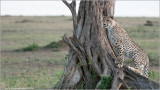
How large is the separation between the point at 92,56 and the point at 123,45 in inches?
26.5

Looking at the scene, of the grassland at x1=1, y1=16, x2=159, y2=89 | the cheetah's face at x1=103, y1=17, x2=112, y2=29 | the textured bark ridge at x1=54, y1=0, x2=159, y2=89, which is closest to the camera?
the textured bark ridge at x1=54, y1=0, x2=159, y2=89

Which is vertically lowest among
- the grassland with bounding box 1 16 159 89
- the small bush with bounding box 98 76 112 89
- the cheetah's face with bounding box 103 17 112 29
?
the grassland with bounding box 1 16 159 89

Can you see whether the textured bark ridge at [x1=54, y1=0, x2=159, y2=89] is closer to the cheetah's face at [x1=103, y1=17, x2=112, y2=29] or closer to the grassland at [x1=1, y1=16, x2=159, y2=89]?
the cheetah's face at [x1=103, y1=17, x2=112, y2=29]

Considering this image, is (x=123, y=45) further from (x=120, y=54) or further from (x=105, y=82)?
(x=105, y=82)

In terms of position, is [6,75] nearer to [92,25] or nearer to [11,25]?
[92,25]

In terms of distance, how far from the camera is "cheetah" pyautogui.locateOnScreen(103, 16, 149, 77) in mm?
6965

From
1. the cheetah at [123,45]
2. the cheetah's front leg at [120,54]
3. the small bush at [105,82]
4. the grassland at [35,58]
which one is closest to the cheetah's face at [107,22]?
the cheetah at [123,45]

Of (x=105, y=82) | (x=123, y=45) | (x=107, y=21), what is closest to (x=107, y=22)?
(x=107, y=21)

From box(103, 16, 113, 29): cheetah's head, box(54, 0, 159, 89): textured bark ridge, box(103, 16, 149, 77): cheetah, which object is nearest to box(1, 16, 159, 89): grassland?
box(103, 16, 149, 77): cheetah

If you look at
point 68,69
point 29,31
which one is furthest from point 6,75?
point 29,31

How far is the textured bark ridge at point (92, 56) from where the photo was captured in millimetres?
6633

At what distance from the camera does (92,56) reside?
6801mm

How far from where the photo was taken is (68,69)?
271 inches

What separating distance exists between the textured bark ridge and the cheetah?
0.11 m
